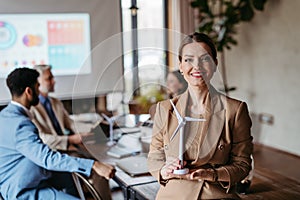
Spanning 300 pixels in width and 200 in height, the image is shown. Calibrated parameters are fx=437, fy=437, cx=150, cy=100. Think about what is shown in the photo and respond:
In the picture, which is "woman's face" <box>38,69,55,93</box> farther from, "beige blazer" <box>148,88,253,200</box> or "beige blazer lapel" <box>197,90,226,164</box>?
"beige blazer lapel" <box>197,90,226,164</box>

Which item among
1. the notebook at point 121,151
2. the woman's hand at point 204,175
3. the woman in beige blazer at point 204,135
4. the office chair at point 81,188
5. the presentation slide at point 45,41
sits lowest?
the office chair at point 81,188

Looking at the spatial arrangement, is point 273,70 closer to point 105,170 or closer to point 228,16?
point 228,16

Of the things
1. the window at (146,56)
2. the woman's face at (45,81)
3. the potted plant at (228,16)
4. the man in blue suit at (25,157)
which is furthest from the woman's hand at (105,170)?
the potted plant at (228,16)

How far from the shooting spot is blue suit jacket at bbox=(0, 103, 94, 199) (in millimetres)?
2229

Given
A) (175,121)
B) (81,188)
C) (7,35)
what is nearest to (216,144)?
(175,121)

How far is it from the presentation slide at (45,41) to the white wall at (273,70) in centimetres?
204

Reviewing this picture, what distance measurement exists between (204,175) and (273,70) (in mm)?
3726

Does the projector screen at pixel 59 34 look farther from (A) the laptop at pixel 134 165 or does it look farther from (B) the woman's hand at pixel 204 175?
(B) the woman's hand at pixel 204 175

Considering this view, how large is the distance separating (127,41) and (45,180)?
92cm

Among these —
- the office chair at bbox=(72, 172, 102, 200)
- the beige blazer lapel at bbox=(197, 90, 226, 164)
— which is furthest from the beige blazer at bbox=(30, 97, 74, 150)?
the beige blazer lapel at bbox=(197, 90, 226, 164)

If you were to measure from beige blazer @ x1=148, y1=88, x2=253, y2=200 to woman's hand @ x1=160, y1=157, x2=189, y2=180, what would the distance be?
0.8 inches

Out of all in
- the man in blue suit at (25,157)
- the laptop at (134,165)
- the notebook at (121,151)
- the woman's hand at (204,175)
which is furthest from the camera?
the notebook at (121,151)

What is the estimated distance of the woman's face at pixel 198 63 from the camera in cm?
165

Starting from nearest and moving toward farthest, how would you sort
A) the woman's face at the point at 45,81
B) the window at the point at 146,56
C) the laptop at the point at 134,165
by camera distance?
the window at the point at 146,56, the laptop at the point at 134,165, the woman's face at the point at 45,81
